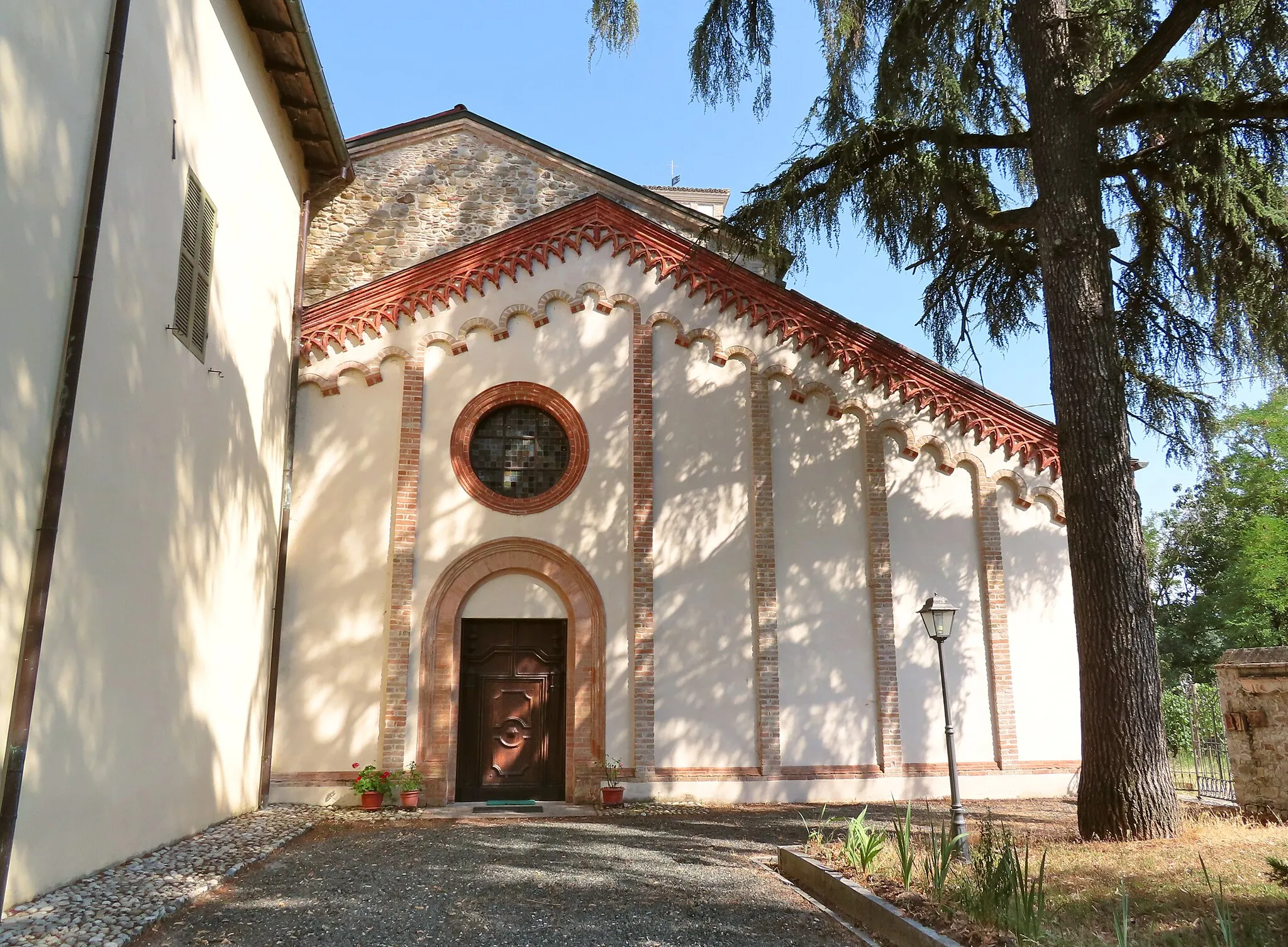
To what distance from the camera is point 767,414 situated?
458 inches

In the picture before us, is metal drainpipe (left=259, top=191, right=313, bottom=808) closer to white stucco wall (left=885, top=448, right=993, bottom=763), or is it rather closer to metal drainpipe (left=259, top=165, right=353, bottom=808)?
metal drainpipe (left=259, top=165, right=353, bottom=808)

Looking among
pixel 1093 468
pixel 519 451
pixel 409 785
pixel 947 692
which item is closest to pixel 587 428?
pixel 519 451

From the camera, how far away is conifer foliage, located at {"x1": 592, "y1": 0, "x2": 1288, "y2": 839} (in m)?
7.83

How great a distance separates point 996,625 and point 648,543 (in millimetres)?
4507

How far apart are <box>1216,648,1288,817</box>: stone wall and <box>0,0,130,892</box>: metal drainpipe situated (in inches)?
396

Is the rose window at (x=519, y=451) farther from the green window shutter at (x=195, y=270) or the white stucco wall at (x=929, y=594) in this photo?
the white stucco wall at (x=929, y=594)

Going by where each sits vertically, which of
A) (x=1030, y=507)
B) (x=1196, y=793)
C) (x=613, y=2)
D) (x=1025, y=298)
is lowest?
(x=1196, y=793)

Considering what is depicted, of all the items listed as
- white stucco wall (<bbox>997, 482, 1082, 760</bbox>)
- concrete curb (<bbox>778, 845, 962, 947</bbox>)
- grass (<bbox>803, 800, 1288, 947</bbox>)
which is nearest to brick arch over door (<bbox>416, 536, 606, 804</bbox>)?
grass (<bbox>803, 800, 1288, 947</bbox>)

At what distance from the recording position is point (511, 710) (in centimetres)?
1086

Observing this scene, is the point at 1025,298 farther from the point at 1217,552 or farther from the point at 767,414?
the point at 1217,552

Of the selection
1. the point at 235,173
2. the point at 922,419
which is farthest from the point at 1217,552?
the point at 235,173

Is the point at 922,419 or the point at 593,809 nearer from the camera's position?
the point at 593,809

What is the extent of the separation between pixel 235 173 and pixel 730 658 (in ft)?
25.1

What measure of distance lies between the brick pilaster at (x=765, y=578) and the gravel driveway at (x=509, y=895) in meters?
2.12
